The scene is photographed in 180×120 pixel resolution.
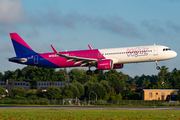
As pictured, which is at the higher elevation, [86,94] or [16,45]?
[16,45]

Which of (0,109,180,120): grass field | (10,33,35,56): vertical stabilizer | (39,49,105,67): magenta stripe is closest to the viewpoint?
(0,109,180,120): grass field

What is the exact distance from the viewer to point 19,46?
63.6 meters

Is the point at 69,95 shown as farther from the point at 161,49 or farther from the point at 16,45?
the point at 161,49

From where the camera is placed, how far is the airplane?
171 ft

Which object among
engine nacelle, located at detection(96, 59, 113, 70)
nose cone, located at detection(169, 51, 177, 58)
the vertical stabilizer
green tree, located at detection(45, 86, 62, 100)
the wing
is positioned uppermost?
the vertical stabilizer

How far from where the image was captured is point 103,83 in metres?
138

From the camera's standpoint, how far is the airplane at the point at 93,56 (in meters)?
52.0

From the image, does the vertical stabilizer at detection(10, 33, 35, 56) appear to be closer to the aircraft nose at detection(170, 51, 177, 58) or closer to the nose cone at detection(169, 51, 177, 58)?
the nose cone at detection(169, 51, 177, 58)

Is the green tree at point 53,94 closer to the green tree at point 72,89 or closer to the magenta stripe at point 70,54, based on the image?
the green tree at point 72,89

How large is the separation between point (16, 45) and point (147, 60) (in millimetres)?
29938

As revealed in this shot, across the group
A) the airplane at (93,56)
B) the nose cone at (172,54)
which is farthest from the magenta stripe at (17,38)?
the nose cone at (172,54)

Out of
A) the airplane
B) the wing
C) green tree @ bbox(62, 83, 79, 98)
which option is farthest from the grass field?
green tree @ bbox(62, 83, 79, 98)

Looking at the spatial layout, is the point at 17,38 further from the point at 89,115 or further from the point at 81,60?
the point at 89,115

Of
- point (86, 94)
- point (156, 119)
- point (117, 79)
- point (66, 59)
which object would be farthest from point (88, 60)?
point (117, 79)
